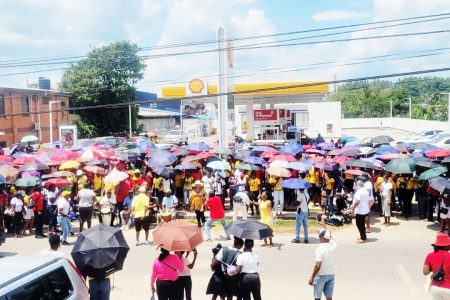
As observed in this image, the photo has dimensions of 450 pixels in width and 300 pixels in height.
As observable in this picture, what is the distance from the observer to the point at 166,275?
773cm

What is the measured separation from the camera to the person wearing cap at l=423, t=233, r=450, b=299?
711 cm

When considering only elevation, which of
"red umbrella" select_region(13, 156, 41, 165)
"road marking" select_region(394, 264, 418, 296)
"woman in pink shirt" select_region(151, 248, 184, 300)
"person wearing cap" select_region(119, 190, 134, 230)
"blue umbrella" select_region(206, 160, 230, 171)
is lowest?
"road marking" select_region(394, 264, 418, 296)

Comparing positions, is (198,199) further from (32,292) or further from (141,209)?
(32,292)

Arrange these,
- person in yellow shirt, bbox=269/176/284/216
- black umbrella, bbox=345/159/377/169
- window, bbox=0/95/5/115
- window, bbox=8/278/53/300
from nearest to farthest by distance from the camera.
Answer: window, bbox=8/278/53/300 → person in yellow shirt, bbox=269/176/284/216 → black umbrella, bbox=345/159/377/169 → window, bbox=0/95/5/115

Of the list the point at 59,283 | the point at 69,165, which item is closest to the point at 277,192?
the point at 69,165

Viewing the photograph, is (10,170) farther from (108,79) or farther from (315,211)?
(108,79)

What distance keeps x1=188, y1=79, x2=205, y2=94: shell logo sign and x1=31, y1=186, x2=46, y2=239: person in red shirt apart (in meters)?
15.8

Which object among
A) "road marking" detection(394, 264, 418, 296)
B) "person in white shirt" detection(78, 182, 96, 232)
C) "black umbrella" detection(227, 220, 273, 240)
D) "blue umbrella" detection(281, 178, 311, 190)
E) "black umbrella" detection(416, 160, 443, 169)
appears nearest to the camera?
"black umbrella" detection(227, 220, 273, 240)

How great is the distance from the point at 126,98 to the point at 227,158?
3676 centimetres

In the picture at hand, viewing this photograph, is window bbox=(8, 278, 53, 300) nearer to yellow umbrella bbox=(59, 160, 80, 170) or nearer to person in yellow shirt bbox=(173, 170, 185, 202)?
person in yellow shirt bbox=(173, 170, 185, 202)

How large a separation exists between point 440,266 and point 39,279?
544 cm

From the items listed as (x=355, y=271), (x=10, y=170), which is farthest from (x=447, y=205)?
(x=10, y=170)

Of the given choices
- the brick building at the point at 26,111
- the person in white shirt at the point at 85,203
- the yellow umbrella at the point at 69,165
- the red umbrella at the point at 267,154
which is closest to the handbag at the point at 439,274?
the person in white shirt at the point at 85,203

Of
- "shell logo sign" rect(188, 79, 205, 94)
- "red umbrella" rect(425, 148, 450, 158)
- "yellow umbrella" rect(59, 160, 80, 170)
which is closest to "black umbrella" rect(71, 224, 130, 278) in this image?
"yellow umbrella" rect(59, 160, 80, 170)
